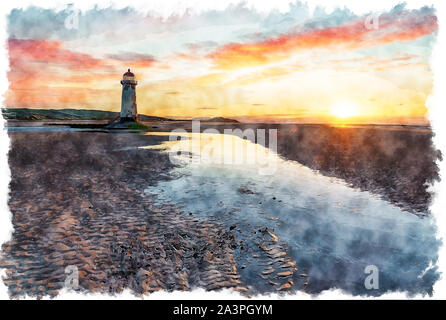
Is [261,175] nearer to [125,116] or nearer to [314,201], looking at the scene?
[314,201]

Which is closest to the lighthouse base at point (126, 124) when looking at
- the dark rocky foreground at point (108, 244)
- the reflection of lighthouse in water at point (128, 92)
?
the reflection of lighthouse in water at point (128, 92)

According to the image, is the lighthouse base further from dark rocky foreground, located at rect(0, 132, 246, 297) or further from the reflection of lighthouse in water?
dark rocky foreground, located at rect(0, 132, 246, 297)

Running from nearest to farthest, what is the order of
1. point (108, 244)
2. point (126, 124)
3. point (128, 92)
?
point (108, 244) → point (128, 92) → point (126, 124)

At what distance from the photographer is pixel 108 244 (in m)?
5.57

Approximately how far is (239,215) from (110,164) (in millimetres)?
10371

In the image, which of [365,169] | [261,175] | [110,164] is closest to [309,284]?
[261,175]

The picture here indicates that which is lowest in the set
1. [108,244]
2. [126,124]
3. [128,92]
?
[108,244]

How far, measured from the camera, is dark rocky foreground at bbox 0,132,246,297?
4.33 metres

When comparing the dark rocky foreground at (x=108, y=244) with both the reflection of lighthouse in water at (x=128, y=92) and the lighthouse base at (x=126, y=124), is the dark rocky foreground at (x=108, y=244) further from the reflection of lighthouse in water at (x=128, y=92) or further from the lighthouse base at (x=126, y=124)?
the lighthouse base at (x=126, y=124)

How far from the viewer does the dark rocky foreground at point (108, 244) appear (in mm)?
4332

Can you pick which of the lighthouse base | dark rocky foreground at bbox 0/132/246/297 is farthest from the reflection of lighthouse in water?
dark rocky foreground at bbox 0/132/246/297

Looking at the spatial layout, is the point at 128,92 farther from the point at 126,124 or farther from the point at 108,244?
the point at 108,244

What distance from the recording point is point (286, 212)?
325 inches

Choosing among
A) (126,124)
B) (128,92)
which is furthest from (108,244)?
(126,124)
